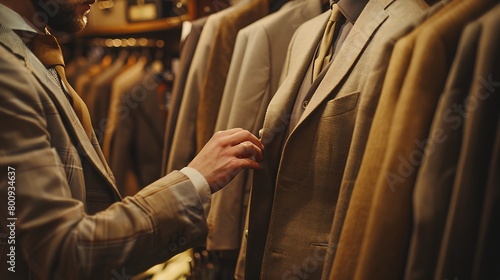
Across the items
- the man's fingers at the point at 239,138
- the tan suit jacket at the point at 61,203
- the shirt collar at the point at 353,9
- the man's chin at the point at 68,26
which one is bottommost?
the tan suit jacket at the point at 61,203

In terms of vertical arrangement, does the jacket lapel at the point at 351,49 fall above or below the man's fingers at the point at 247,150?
above

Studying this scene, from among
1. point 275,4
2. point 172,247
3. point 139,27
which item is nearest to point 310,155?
point 172,247

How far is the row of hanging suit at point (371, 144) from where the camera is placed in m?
0.68

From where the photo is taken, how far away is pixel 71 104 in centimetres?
104

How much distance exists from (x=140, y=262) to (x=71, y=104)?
1.27 feet

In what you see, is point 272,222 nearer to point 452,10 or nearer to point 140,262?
point 140,262

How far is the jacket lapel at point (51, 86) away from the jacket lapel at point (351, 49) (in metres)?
0.42

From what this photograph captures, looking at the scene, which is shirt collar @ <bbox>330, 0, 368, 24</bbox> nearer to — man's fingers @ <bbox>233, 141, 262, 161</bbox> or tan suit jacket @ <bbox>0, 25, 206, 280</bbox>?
man's fingers @ <bbox>233, 141, 262, 161</bbox>

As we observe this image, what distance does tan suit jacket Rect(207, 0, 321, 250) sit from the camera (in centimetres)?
146

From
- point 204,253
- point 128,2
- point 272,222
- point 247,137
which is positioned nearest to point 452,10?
point 247,137

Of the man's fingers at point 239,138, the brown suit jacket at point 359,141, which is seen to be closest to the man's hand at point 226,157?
the man's fingers at point 239,138

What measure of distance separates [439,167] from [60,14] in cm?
79

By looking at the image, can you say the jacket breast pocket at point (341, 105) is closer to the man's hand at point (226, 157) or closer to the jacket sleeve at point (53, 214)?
the man's hand at point (226, 157)

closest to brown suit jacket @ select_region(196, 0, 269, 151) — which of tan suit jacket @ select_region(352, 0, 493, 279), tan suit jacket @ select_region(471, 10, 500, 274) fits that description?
tan suit jacket @ select_region(352, 0, 493, 279)
